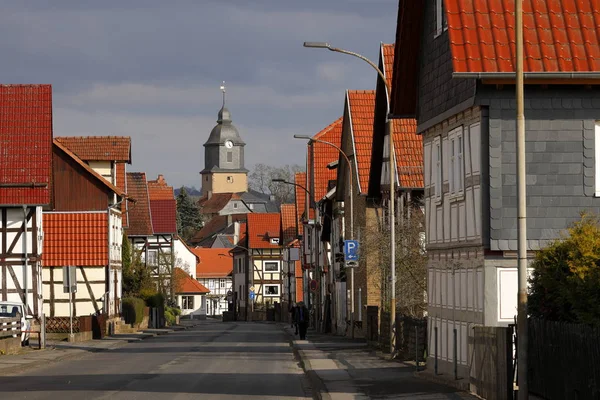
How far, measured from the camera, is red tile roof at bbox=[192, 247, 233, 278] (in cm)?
16088

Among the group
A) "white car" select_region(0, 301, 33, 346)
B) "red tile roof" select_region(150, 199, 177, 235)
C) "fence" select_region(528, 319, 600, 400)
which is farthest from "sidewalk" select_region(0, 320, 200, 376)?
"red tile roof" select_region(150, 199, 177, 235)

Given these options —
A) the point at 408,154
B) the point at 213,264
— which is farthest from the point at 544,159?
the point at 213,264

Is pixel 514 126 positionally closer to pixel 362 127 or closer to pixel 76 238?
pixel 362 127

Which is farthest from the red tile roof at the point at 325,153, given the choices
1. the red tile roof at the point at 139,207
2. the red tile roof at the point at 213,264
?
the red tile roof at the point at 213,264

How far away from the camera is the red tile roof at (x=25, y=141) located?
43688 mm

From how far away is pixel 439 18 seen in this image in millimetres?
25094

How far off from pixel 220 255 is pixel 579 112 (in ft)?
457

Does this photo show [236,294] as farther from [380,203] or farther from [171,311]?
[380,203]

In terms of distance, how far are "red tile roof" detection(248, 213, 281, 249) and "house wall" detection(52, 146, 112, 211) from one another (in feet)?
224

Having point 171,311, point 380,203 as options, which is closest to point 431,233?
point 380,203

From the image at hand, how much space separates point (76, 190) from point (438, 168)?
105 ft

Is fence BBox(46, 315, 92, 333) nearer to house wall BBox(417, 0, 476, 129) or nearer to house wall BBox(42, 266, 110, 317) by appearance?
house wall BBox(42, 266, 110, 317)

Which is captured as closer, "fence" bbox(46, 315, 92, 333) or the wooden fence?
the wooden fence

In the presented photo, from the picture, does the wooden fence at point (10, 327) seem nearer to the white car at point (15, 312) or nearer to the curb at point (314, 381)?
the white car at point (15, 312)
